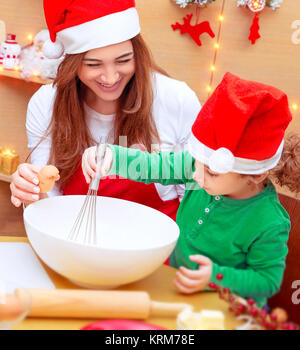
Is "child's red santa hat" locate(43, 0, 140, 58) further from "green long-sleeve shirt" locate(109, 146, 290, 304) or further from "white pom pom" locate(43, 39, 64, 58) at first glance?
"green long-sleeve shirt" locate(109, 146, 290, 304)

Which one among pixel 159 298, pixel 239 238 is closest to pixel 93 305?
pixel 159 298

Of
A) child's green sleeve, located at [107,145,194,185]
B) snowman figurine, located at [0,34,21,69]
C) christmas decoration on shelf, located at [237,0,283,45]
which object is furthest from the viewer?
snowman figurine, located at [0,34,21,69]

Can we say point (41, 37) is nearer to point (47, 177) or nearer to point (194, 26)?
point (194, 26)

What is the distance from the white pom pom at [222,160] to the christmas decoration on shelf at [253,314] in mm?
124

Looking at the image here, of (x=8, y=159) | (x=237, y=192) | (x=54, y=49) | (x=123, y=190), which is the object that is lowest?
(x=8, y=159)

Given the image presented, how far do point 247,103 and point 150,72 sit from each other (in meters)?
0.41

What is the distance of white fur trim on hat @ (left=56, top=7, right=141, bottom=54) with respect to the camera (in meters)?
0.76

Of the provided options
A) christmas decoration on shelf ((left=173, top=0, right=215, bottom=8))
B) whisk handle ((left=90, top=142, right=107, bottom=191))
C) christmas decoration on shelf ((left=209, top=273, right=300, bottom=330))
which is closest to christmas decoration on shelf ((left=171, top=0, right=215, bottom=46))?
christmas decoration on shelf ((left=173, top=0, right=215, bottom=8))

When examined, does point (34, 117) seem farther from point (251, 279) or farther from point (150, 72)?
point (251, 279)

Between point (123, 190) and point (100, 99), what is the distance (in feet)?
0.56

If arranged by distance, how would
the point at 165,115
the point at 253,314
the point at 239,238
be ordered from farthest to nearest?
the point at 165,115
the point at 239,238
the point at 253,314

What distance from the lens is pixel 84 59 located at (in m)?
0.80

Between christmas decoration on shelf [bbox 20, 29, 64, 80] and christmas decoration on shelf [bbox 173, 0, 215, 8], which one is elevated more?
christmas decoration on shelf [bbox 173, 0, 215, 8]

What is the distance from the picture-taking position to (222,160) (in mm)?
521
